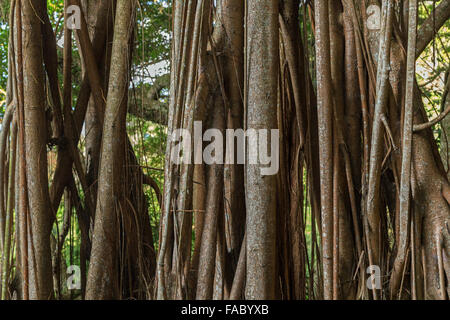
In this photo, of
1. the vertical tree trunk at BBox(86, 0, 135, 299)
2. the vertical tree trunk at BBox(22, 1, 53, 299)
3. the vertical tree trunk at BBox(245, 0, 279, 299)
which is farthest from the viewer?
the vertical tree trunk at BBox(86, 0, 135, 299)

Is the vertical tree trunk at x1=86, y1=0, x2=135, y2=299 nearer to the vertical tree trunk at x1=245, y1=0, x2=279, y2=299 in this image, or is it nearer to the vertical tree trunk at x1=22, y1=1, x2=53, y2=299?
the vertical tree trunk at x1=22, y1=1, x2=53, y2=299

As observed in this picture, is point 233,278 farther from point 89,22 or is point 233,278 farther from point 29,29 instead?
point 89,22

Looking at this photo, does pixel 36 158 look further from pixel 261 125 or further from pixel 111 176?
pixel 261 125

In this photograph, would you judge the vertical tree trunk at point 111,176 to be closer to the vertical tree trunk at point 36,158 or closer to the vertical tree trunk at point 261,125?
the vertical tree trunk at point 36,158

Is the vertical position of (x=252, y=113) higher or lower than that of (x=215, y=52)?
lower

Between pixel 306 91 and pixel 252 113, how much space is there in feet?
1.75

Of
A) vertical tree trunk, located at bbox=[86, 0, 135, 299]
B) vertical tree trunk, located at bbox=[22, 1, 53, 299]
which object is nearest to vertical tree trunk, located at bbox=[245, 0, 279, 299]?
vertical tree trunk, located at bbox=[86, 0, 135, 299]

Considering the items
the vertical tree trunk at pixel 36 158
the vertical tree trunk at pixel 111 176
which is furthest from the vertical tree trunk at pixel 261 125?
the vertical tree trunk at pixel 36 158

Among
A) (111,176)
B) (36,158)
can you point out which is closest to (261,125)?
(111,176)
